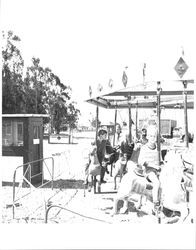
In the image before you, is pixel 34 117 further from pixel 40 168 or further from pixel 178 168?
pixel 178 168

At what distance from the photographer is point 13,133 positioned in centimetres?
606

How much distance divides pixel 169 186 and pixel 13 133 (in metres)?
3.19

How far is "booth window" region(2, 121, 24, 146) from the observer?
19.8 ft

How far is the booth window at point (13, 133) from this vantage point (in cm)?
603

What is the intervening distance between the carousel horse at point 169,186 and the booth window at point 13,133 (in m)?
2.68

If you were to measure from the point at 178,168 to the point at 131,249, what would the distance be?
36.6 inches

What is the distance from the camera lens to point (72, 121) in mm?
4457

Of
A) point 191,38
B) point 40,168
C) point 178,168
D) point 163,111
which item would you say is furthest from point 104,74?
point 40,168

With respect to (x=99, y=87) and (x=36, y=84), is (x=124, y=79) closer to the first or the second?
(x=99, y=87)

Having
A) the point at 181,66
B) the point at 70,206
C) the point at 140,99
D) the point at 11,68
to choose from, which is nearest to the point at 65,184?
the point at 70,206

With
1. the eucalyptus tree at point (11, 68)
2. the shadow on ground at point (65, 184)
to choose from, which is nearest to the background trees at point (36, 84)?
the eucalyptus tree at point (11, 68)

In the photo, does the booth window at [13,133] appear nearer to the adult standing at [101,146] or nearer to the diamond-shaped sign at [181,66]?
the adult standing at [101,146]

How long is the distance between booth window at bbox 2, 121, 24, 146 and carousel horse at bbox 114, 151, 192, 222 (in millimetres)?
2676

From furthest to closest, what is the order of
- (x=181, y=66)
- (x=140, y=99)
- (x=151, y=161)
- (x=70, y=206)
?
(x=140, y=99) → (x=70, y=206) → (x=151, y=161) → (x=181, y=66)
